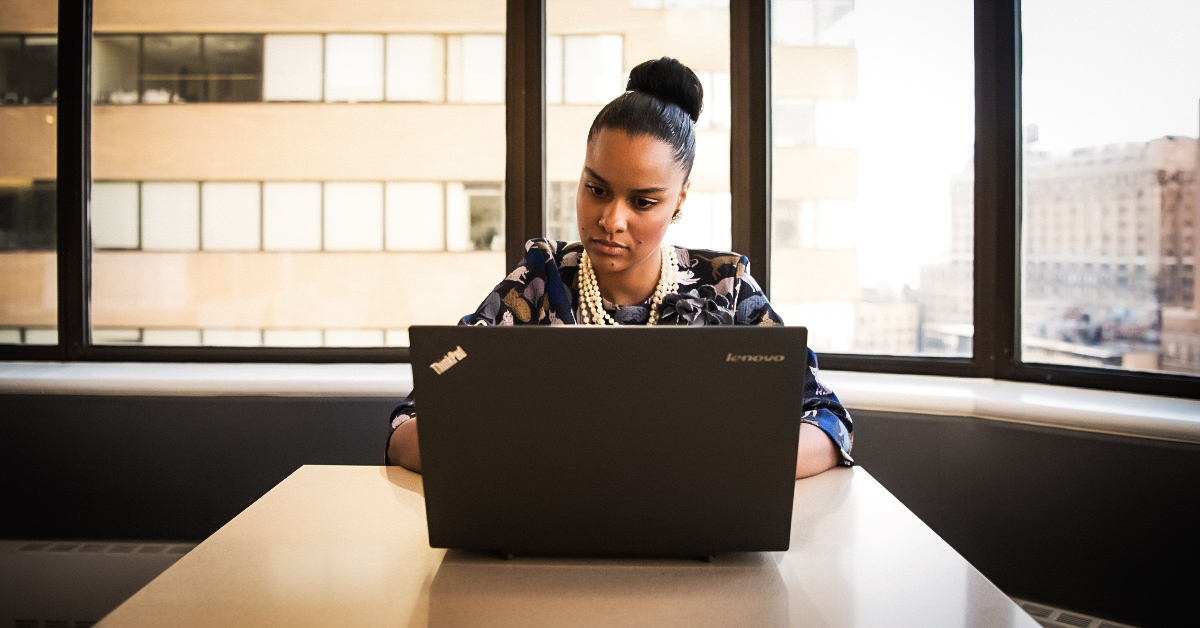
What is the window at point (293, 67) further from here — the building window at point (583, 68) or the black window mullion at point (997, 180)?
the black window mullion at point (997, 180)

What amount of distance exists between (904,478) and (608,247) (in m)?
1.17

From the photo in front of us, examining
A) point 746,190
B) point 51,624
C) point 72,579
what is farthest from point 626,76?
point 51,624

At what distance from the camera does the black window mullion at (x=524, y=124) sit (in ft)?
8.20

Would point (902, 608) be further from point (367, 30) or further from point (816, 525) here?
point (367, 30)

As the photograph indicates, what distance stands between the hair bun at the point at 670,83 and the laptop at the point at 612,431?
33.6 inches

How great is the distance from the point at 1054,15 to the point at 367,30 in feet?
7.44

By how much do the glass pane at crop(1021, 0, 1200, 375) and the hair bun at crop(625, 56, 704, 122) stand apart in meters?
1.24

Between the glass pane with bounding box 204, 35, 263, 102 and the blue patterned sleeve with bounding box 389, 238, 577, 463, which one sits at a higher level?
the glass pane with bounding box 204, 35, 263, 102

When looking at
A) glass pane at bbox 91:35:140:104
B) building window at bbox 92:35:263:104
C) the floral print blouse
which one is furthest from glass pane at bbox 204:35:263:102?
the floral print blouse

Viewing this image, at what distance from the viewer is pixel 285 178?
2777mm

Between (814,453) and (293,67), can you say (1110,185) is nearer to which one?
(814,453)

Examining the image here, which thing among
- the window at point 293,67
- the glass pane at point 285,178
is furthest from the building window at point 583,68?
the window at point 293,67

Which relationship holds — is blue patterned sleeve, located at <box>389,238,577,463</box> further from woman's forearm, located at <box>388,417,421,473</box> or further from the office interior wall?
the office interior wall

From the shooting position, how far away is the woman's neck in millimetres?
1429
